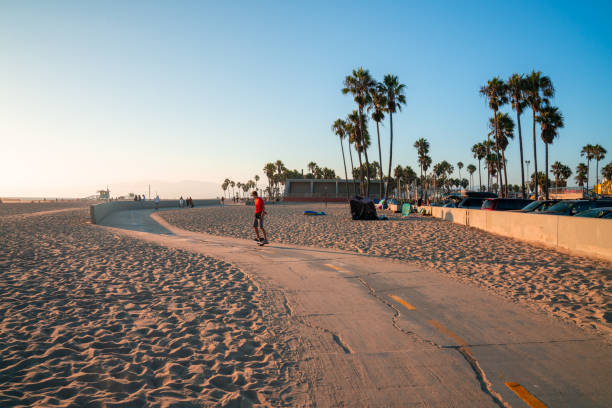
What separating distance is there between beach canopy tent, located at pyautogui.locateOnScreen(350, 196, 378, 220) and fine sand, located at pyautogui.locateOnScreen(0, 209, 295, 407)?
16.8 meters

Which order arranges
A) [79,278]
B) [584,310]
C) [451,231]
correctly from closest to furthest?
[584,310] → [79,278] → [451,231]

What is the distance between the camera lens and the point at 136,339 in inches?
185

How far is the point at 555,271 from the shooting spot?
862cm

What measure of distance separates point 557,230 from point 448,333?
9.53 m

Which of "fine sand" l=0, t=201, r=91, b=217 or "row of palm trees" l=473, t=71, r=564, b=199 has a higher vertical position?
"row of palm trees" l=473, t=71, r=564, b=199

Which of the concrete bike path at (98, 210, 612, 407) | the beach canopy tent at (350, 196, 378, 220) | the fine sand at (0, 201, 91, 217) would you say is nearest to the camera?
the concrete bike path at (98, 210, 612, 407)

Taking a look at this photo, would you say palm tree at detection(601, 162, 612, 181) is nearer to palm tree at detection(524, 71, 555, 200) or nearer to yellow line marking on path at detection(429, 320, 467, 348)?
palm tree at detection(524, 71, 555, 200)

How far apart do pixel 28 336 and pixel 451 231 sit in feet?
55.4

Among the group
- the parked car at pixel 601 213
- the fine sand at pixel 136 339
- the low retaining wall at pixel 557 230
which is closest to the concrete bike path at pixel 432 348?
the fine sand at pixel 136 339

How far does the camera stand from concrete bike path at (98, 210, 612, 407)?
330cm

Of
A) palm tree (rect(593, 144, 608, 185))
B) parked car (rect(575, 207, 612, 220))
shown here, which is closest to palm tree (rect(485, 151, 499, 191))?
palm tree (rect(593, 144, 608, 185))

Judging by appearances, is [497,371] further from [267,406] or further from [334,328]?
[267,406]

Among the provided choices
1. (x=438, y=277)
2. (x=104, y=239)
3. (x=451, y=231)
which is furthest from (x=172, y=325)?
(x=451, y=231)

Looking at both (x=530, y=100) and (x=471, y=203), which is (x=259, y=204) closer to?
(x=471, y=203)
